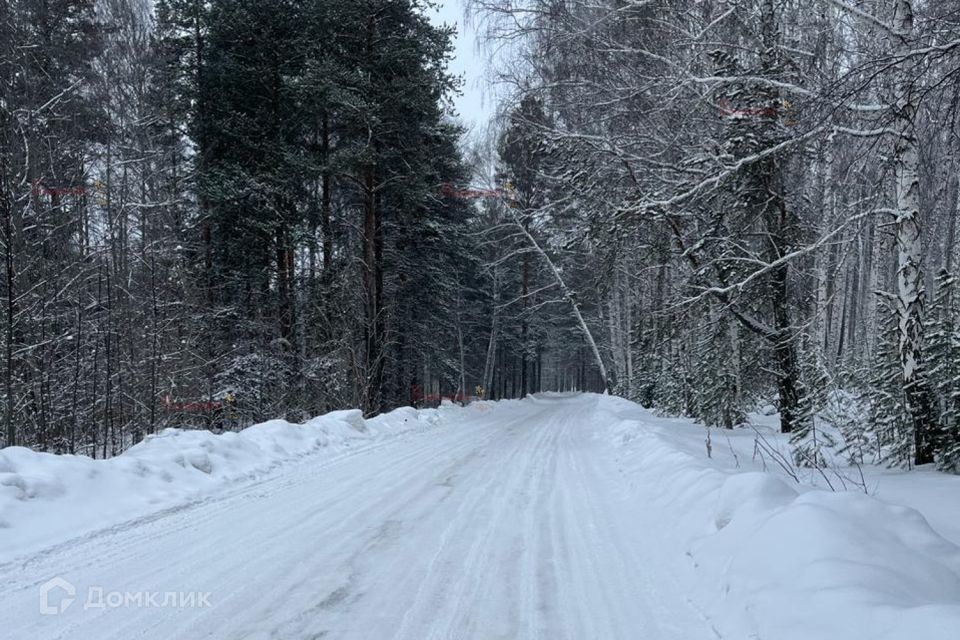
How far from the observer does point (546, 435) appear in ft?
43.2

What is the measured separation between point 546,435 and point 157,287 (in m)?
9.66

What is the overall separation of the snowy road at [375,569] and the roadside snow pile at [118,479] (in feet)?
1.02

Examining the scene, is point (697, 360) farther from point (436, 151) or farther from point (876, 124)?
point (436, 151)

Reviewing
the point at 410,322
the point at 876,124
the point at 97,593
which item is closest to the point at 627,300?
the point at 410,322

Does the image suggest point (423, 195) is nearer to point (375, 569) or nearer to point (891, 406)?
point (891, 406)

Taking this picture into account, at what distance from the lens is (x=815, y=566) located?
2.84 m

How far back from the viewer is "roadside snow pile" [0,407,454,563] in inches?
169
